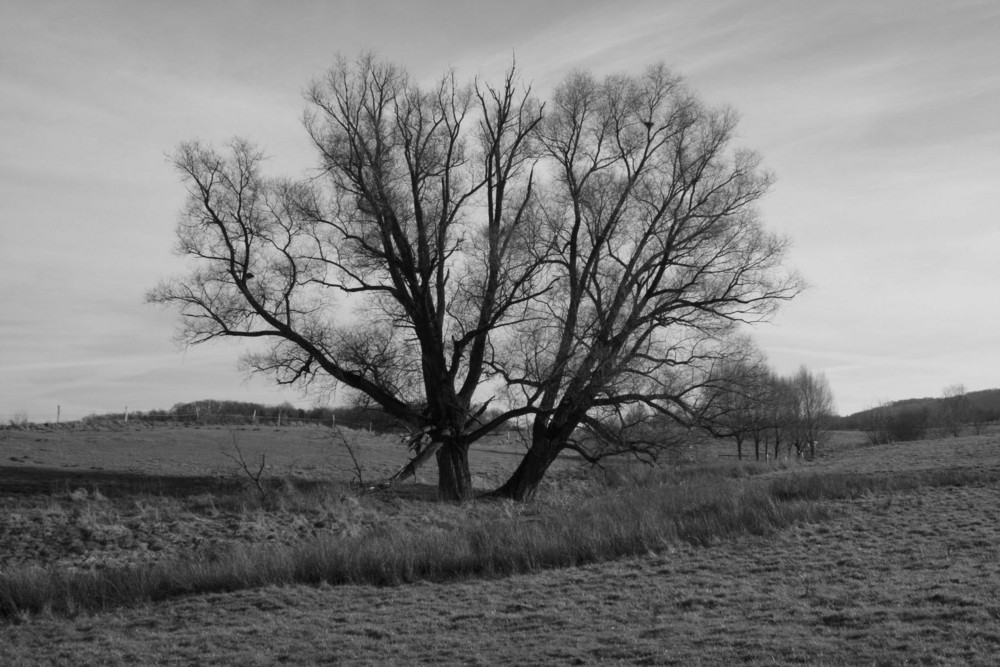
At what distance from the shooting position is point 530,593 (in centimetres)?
1212

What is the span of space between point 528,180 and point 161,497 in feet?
46.7

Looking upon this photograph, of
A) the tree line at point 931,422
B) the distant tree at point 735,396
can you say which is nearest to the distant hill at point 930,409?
the tree line at point 931,422

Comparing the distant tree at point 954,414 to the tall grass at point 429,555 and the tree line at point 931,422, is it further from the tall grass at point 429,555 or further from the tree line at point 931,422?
the tall grass at point 429,555

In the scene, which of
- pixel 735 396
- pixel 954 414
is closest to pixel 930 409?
pixel 954 414

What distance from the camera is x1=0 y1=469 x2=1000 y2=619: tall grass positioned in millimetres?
12648

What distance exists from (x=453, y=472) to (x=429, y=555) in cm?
1218

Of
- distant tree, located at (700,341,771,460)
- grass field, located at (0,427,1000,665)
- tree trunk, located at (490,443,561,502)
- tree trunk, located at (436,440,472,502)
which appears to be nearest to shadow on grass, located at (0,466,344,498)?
grass field, located at (0,427,1000,665)

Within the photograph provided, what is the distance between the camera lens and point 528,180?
91.0 ft

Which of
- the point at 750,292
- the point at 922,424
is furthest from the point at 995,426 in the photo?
the point at 750,292

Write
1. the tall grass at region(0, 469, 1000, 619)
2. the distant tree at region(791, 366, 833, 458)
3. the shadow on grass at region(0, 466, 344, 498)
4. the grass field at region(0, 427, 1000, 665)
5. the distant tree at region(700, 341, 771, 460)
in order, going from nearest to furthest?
the grass field at region(0, 427, 1000, 665)
the tall grass at region(0, 469, 1000, 619)
the shadow on grass at region(0, 466, 344, 498)
the distant tree at region(700, 341, 771, 460)
the distant tree at region(791, 366, 833, 458)

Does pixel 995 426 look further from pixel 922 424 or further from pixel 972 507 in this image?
pixel 972 507

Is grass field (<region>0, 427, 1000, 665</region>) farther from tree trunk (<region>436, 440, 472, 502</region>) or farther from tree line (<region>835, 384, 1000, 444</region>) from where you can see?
tree line (<region>835, 384, 1000, 444</region>)

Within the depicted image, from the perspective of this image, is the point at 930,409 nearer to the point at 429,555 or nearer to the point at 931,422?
the point at 931,422

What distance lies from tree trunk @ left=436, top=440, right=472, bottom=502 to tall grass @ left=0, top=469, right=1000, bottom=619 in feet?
22.7
